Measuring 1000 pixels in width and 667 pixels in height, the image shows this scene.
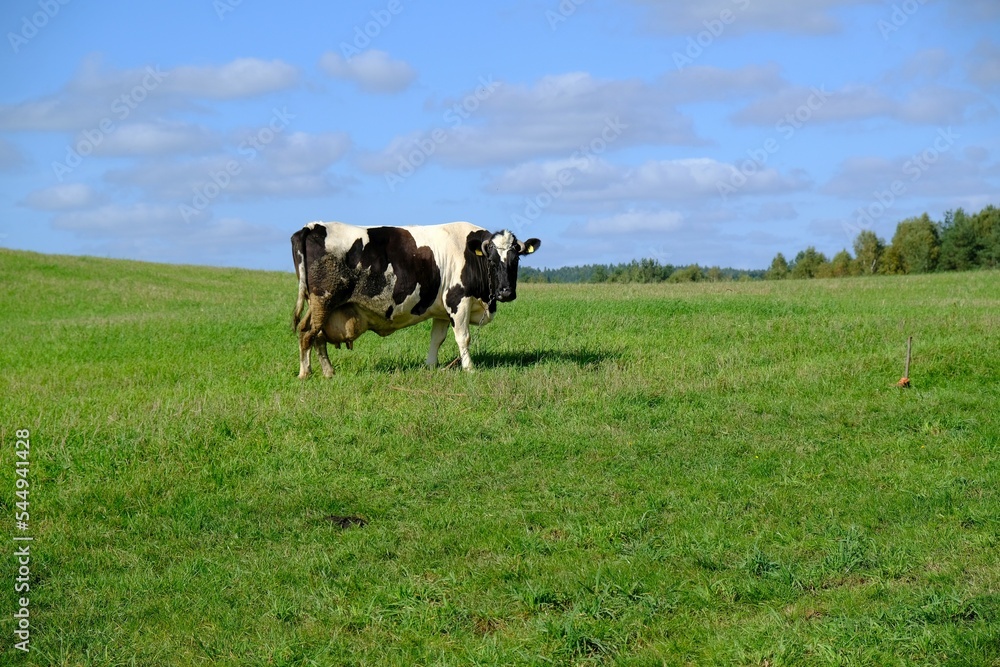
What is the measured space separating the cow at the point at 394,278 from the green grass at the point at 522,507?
869 millimetres

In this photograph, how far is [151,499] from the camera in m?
9.95

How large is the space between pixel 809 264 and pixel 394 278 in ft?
370

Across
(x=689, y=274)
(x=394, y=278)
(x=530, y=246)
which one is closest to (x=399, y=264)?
(x=394, y=278)

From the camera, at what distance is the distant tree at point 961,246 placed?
90.8m

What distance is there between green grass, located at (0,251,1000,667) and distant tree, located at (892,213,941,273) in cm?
8309

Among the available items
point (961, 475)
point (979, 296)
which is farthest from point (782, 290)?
point (961, 475)

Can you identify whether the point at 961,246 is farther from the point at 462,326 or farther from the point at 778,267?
the point at 462,326

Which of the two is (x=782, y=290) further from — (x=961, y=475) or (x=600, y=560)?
(x=600, y=560)

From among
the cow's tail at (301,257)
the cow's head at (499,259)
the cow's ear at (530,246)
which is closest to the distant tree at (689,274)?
the cow's ear at (530,246)

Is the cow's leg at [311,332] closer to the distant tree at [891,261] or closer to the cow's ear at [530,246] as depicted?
the cow's ear at [530,246]

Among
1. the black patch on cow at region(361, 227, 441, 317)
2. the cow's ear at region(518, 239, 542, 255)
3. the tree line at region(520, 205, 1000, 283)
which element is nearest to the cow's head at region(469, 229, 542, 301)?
the cow's ear at region(518, 239, 542, 255)

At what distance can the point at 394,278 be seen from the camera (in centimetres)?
1612

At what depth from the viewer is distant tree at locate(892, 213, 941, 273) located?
95000mm

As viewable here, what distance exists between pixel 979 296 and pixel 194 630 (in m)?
31.9
